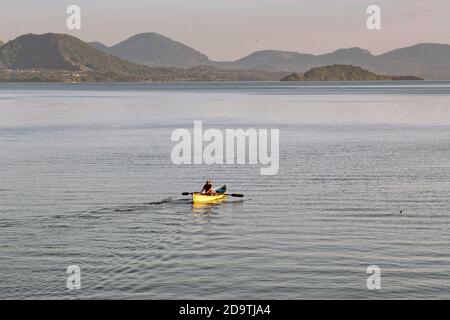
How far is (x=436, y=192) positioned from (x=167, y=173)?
2821 cm

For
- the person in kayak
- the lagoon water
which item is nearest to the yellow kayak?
the person in kayak

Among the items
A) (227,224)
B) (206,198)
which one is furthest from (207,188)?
(227,224)

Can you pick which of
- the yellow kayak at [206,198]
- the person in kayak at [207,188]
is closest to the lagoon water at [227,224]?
the yellow kayak at [206,198]

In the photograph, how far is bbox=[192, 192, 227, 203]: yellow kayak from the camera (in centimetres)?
5912

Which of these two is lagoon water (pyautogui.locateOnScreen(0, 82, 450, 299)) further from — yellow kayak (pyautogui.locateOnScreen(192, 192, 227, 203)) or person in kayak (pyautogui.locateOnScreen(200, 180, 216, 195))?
person in kayak (pyautogui.locateOnScreen(200, 180, 216, 195))

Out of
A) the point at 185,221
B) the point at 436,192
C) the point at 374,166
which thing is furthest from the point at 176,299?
the point at 374,166

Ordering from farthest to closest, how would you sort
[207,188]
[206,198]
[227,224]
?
[207,188]
[206,198]
[227,224]

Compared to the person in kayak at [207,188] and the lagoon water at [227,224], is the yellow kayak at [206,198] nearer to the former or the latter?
the person in kayak at [207,188]

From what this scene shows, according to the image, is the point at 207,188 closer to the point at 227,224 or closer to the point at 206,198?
the point at 206,198

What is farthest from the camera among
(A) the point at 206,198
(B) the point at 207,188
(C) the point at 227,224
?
(B) the point at 207,188

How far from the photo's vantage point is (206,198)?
6034 cm

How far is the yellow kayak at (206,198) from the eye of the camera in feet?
194
